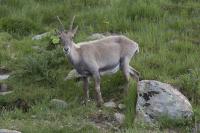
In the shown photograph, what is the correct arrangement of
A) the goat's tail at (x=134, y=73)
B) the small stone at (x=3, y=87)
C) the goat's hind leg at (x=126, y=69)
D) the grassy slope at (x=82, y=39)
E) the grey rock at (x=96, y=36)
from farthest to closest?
the grey rock at (x=96, y=36) < the small stone at (x=3, y=87) < the goat's tail at (x=134, y=73) < the goat's hind leg at (x=126, y=69) < the grassy slope at (x=82, y=39)

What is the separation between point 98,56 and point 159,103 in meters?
1.61

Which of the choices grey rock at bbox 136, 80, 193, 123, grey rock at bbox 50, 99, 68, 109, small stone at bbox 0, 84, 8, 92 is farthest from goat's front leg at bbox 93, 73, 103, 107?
small stone at bbox 0, 84, 8, 92

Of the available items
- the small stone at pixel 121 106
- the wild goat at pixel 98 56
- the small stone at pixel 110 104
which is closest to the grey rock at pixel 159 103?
the small stone at pixel 121 106

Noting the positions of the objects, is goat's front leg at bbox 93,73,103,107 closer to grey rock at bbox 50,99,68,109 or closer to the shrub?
grey rock at bbox 50,99,68,109

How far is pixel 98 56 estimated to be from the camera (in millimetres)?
11719

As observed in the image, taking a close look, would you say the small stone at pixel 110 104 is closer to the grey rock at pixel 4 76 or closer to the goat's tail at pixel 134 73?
the goat's tail at pixel 134 73

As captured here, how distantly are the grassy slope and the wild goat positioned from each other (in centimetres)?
48

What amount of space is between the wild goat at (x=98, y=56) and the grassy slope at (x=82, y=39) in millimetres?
476

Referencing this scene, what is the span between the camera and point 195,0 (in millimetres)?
16188

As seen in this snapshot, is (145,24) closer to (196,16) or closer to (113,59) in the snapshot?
(196,16)

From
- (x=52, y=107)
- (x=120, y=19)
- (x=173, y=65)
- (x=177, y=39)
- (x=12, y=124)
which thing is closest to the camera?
(x=12, y=124)

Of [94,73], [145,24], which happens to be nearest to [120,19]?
[145,24]

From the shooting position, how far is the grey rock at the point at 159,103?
35.4 feet

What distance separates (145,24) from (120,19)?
28.6 inches
